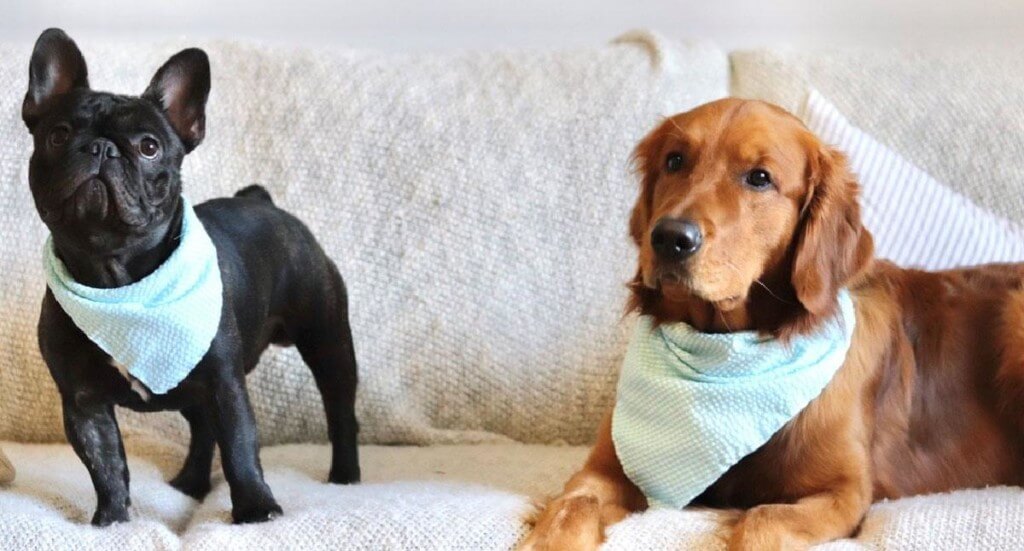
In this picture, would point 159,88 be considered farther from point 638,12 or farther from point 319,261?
point 638,12

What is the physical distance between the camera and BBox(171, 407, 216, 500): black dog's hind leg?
236 centimetres

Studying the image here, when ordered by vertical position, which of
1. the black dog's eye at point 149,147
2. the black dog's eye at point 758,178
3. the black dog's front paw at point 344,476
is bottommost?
the black dog's front paw at point 344,476

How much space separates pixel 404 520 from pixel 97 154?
0.71 meters

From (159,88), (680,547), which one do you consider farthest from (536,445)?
(159,88)

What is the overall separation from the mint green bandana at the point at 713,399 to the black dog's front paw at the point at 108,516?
83 centimetres

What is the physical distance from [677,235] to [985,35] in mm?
1894

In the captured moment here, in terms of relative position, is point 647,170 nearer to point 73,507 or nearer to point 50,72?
point 50,72

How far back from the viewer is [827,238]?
2.03 meters

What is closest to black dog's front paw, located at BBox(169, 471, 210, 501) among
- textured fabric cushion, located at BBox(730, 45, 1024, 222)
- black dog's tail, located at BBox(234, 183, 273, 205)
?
black dog's tail, located at BBox(234, 183, 273, 205)

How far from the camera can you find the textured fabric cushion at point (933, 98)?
2795 millimetres

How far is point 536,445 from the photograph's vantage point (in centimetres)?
270

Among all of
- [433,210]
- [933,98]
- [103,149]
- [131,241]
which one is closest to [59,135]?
[103,149]

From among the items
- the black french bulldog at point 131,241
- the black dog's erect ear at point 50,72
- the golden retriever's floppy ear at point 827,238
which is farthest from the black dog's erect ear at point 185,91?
the golden retriever's floppy ear at point 827,238

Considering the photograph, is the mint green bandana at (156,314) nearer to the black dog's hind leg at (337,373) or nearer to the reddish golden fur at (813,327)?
the black dog's hind leg at (337,373)
